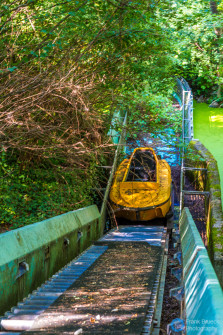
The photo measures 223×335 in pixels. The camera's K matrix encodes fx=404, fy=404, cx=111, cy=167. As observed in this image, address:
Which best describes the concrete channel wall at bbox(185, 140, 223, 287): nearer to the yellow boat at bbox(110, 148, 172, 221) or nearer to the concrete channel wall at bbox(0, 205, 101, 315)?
the yellow boat at bbox(110, 148, 172, 221)

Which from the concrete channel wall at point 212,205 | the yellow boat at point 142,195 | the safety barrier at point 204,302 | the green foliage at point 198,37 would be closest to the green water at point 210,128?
the green foliage at point 198,37

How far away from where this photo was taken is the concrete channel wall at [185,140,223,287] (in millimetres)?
10594

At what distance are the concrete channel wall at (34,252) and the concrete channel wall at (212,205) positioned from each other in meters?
3.77

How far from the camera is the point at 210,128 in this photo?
78.2 feet

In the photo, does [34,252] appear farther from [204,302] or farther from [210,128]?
[210,128]

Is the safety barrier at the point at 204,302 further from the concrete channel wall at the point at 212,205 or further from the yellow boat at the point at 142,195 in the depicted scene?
the yellow boat at the point at 142,195

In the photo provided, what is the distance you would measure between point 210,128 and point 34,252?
19.4m

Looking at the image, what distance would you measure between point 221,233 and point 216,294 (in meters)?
8.98

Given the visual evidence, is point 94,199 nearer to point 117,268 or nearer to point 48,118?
point 48,118

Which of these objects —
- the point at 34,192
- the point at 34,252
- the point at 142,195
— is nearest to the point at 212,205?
the point at 142,195

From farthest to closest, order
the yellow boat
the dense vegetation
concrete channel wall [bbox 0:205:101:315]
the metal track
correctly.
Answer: the yellow boat → the dense vegetation → concrete channel wall [bbox 0:205:101:315] → the metal track

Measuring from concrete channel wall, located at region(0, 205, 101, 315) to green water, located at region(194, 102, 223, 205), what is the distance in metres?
12.0

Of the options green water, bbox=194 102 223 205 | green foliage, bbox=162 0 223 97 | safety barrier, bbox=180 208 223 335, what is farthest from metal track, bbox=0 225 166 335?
green water, bbox=194 102 223 205

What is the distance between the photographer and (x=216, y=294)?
2.86 m
